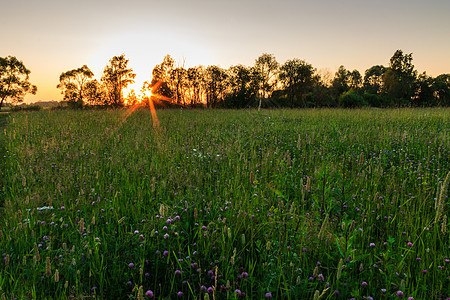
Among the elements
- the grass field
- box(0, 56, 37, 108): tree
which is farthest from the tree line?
the grass field

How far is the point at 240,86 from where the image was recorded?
3841cm

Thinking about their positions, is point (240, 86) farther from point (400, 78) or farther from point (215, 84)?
point (400, 78)

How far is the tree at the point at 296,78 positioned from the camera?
4456 cm

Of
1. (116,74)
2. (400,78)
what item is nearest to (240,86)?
(116,74)

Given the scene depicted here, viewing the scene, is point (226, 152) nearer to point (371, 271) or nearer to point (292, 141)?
point (292, 141)

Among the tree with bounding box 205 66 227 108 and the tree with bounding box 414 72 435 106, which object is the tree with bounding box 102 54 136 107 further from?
the tree with bounding box 414 72 435 106

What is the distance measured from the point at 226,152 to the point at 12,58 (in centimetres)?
5408

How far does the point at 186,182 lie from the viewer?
10.5 ft

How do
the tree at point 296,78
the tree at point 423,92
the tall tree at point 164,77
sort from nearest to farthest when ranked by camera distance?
the tall tree at point 164,77 → the tree at point 296,78 → the tree at point 423,92

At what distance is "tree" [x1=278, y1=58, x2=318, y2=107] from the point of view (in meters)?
44.6

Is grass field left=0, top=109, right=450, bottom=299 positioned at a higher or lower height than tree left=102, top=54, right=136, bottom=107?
lower

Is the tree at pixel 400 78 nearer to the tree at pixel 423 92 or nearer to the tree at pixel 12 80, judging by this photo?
the tree at pixel 423 92

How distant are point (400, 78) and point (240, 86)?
116 ft

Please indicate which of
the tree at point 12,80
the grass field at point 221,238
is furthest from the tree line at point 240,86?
the grass field at point 221,238
